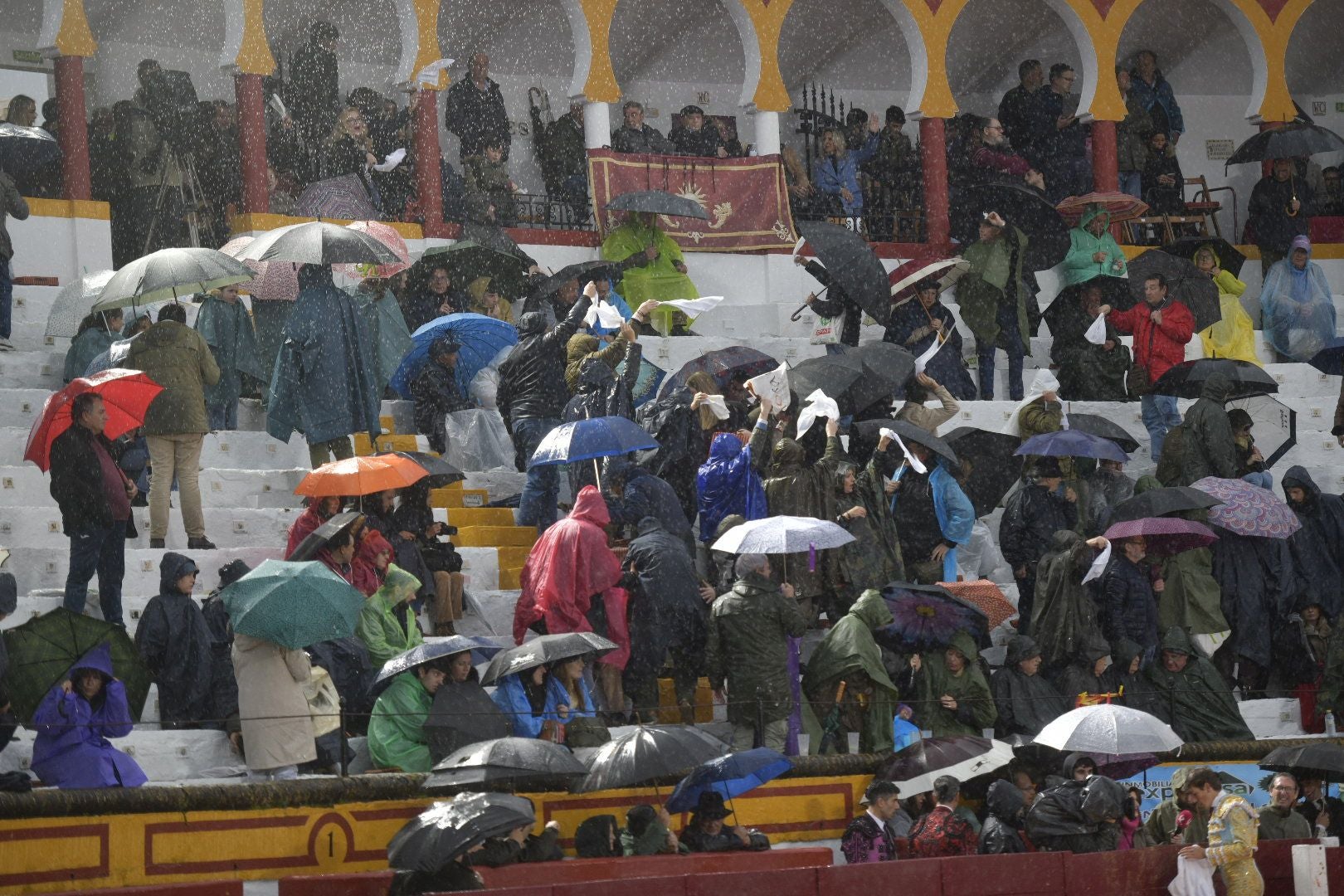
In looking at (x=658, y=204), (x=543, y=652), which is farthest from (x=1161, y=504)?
(x=658, y=204)

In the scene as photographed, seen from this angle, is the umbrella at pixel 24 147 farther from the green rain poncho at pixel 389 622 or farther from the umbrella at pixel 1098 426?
the umbrella at pixel 1098 426

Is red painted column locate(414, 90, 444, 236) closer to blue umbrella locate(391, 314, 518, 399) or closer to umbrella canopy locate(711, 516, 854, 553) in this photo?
blue umbrella locate(391, 314, 518, 399)

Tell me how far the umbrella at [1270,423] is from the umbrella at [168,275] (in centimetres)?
896

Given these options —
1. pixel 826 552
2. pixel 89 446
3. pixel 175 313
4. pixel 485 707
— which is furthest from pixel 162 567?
pixel 826 552

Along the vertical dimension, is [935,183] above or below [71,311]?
above

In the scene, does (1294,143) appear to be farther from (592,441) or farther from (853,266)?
(592,441)

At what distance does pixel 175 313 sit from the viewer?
61.8 feet

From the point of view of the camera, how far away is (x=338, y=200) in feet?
74.7

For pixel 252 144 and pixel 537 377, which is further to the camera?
pixel 252 144

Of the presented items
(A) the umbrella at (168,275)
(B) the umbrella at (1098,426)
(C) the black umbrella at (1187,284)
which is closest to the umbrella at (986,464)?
(B) the umbrella at (1098,426)

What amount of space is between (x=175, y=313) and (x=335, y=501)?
225cm

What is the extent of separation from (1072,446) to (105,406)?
24.4ft

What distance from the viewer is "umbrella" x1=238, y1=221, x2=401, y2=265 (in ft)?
63.0

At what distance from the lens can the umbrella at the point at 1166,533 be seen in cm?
1925
